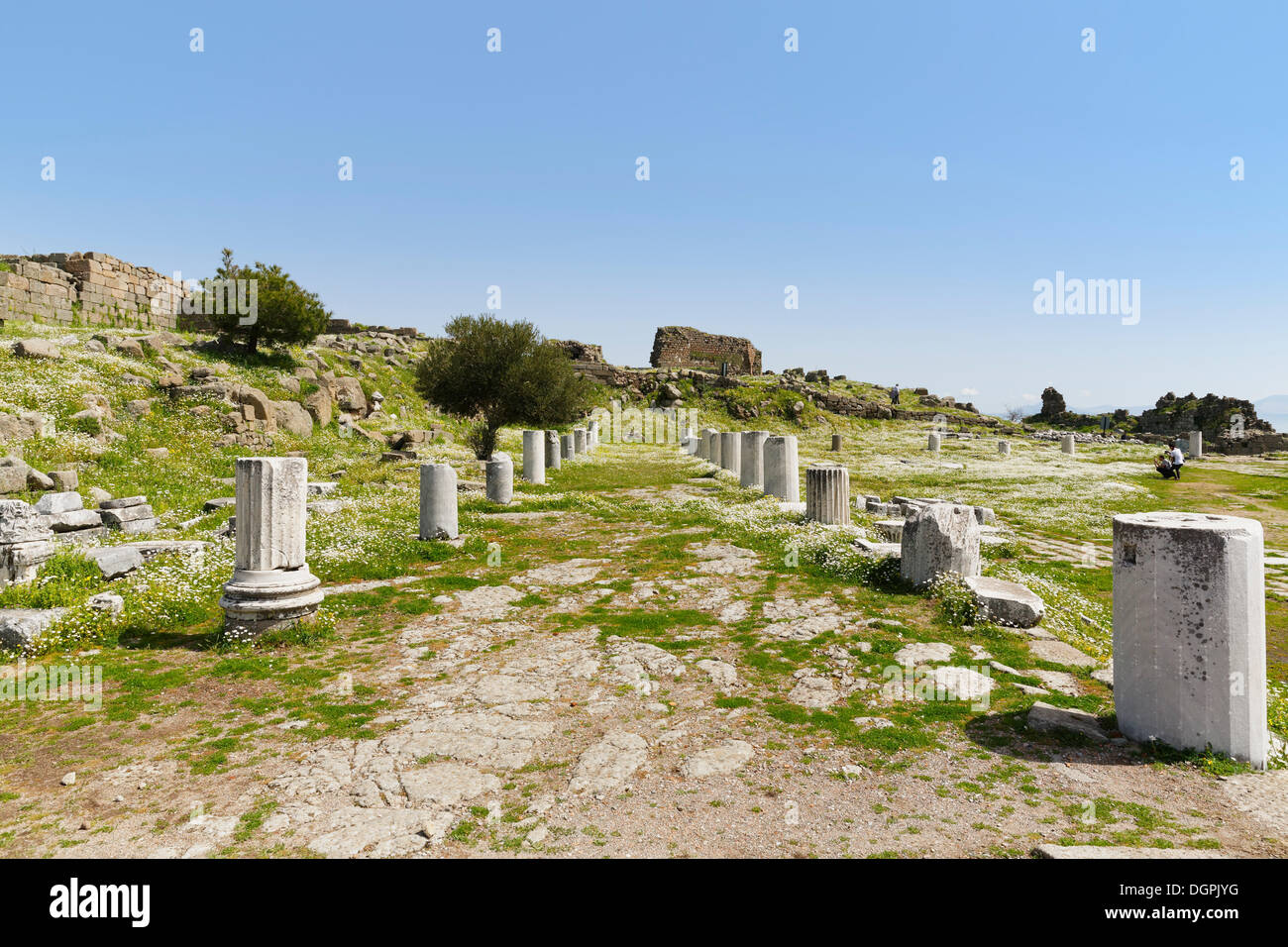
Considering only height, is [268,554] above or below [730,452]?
below

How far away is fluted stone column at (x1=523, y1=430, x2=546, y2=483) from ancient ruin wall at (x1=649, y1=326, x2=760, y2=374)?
48.6 metres

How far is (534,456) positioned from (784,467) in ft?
25.6

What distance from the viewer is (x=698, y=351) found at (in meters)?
69.8

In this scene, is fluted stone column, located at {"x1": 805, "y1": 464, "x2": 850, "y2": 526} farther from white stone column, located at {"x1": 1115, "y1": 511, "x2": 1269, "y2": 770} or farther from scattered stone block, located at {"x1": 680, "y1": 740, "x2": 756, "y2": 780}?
scattered stone block, located at {"x1": 680, "y1": 740, "x2": 756, "y2": 780}

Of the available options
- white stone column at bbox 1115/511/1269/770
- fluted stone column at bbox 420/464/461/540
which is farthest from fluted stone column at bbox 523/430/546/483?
white stone column at bbox 1115/511/1269/770

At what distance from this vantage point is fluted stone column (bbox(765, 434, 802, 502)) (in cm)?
1630

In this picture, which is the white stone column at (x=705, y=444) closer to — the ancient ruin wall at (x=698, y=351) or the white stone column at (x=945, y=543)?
the white stone column at (x=945, y=543)

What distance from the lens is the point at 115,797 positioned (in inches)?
157

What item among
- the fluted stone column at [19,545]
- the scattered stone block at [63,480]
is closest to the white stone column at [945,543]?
the fluted stone column at [19,545]

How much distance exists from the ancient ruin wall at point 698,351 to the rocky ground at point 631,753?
6217 cm

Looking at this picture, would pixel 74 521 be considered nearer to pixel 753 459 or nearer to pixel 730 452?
pixel 753 459

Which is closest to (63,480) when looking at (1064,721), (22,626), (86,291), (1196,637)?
(22,626)
